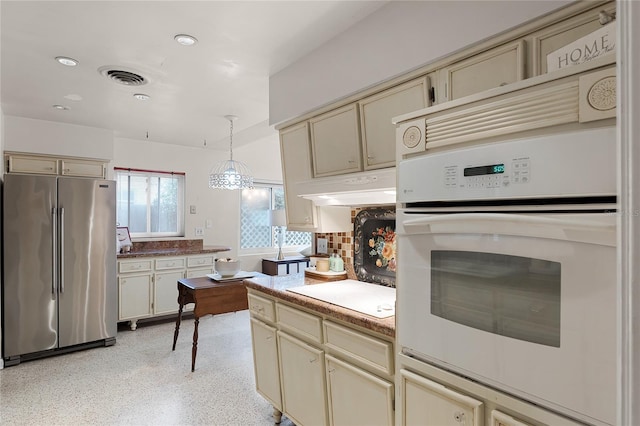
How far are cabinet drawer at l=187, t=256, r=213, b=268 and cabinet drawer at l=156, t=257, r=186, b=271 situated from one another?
→ 0.07 m

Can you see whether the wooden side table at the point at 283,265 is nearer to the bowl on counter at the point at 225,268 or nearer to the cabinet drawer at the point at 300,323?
the bowl on counter at the point at 225,268

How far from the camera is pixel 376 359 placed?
1577mm

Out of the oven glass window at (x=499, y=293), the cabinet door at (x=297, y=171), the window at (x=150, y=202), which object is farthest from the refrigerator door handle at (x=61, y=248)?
the oven glass window at (x=499, y=293)

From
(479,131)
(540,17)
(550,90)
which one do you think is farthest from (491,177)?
(540,17)

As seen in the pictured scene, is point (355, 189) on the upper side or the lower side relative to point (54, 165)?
lower

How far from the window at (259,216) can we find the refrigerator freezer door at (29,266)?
106 inches

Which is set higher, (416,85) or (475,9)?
(475,9)

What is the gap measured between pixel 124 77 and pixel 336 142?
1687 mm

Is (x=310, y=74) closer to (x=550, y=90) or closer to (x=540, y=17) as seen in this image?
(x=540, y=17)

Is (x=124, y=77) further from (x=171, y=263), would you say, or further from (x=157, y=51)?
(x=171, y=263)

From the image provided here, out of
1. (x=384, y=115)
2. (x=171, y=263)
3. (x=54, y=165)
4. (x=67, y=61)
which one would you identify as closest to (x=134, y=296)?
(x=171, y=263)

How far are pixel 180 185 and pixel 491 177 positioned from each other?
188 inches

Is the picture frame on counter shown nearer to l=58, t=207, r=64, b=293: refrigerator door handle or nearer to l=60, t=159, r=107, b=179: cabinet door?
l=60, t=159, r=107, b=179: cabinet door

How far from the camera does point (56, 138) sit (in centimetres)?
381
